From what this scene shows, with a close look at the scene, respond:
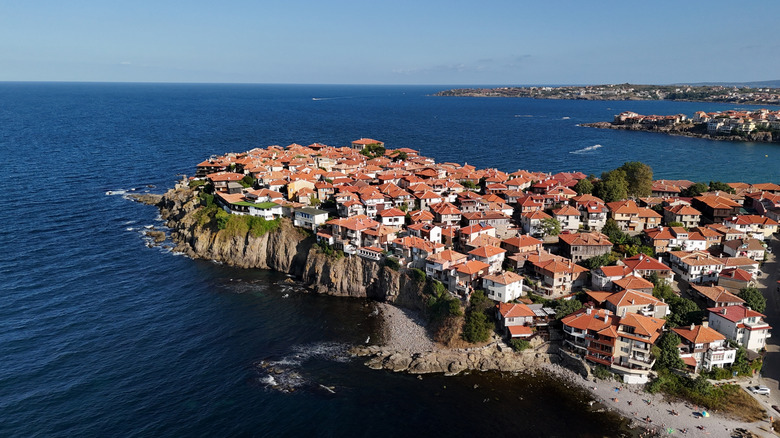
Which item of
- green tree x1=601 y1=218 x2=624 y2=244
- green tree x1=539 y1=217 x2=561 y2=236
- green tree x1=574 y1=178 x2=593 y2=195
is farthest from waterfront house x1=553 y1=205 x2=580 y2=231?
green tree x1=574 y1=178 x2=593 y2=195

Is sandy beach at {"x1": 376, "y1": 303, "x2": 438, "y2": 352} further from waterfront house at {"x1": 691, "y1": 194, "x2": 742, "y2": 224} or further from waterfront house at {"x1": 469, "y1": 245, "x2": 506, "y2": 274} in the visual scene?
waterfront house at {"x1": 691, "y1": 194, "x2": 742, "y2": 224}

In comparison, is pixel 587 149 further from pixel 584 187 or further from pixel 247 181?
pixel 247 181

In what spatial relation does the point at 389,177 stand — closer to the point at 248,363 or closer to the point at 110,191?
the point at 248,363

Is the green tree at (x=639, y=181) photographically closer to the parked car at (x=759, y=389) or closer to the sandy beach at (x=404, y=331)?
the parked car at (x=759, y=389)

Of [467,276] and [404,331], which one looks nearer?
[404,331]

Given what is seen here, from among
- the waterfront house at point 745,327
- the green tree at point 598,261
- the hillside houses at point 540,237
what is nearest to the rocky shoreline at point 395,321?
the hillside houses at point 540,237

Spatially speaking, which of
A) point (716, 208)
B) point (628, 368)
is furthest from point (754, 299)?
point (716, 208)
